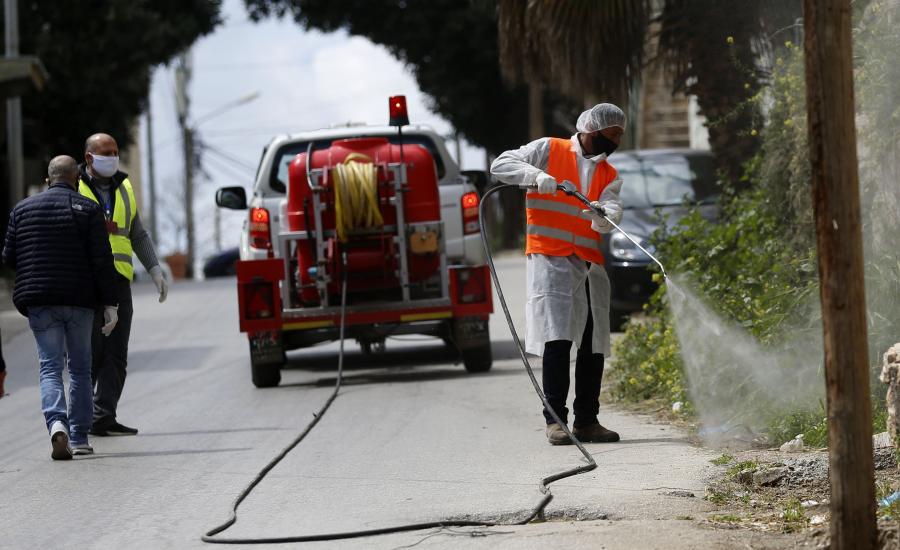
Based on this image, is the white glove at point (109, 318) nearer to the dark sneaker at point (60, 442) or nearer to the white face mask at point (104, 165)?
the dark sneaker at point (60, 442)

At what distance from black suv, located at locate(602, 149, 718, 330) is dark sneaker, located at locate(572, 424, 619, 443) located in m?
5.05

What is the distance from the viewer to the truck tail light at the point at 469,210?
13.6 meters

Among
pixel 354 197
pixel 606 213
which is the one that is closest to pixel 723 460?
pixel 606 213

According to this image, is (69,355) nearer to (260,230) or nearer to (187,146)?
(260,230)

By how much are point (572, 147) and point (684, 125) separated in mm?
22904

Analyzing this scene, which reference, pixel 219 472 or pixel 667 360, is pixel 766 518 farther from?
pixel 667 360

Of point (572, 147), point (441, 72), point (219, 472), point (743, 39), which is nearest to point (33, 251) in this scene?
point (219, 472)

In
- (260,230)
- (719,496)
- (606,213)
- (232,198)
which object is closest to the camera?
(719,496)

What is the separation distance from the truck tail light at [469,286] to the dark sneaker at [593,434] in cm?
407

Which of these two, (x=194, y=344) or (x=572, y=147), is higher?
(x=572, y=147)

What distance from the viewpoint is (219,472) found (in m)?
8.19

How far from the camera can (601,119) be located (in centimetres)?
855

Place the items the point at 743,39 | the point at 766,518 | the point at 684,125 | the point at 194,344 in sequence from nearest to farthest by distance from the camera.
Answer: the point at 766,518 → the point at 743,39 → the point at 194,344 → the point at 684,125

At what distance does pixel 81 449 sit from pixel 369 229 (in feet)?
12.8
